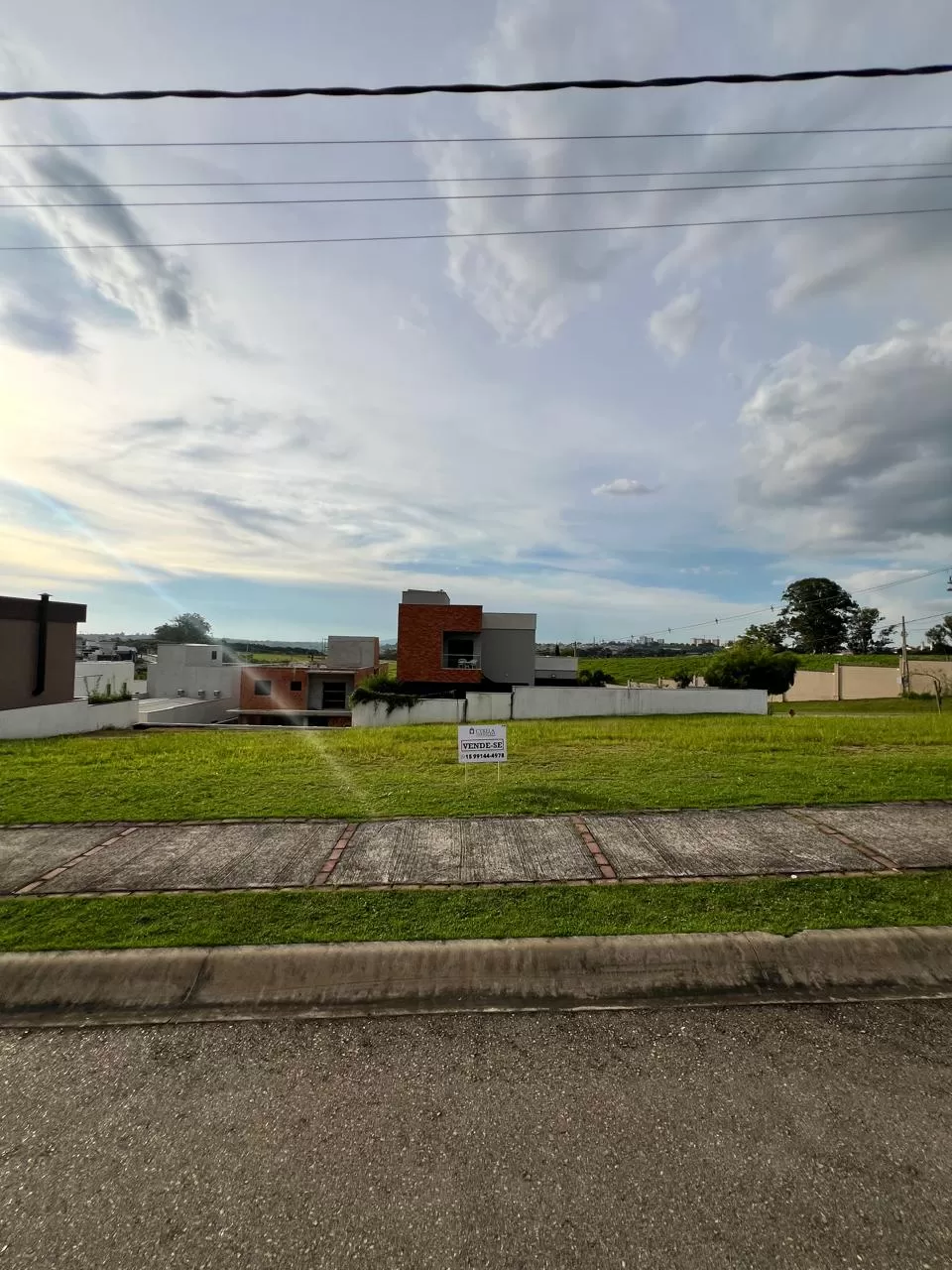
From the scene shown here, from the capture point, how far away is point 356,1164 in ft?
7.92

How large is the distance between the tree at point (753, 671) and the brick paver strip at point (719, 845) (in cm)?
3347

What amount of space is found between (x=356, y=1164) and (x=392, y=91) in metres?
A: 6.64

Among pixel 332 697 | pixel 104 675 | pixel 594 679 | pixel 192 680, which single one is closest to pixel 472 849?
pixel 332 697

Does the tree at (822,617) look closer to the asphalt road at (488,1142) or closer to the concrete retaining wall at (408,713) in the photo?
the concrete retaining wall at (408,713)

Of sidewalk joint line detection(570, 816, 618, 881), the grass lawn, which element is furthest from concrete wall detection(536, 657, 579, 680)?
sidewalk joint line detection(570, 816, 618, 881)

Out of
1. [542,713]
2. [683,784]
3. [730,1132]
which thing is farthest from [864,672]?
[730,1132]

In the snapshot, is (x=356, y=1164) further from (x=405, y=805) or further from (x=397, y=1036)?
(x=405, y=805)

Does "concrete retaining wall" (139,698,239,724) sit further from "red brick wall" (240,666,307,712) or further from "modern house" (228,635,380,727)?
"red brick wall" (240,666,307,712)

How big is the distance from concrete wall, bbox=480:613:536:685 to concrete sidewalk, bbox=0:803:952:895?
1175 inches

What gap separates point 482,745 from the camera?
8.66 metres

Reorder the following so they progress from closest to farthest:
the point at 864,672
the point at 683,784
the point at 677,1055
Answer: the point at 677,1055 < the point at 683,784 < the point at 864,672

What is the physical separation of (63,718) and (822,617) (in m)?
85.7

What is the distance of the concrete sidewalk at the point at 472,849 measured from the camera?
201 inches

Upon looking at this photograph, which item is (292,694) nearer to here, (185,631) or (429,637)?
(429,637)
